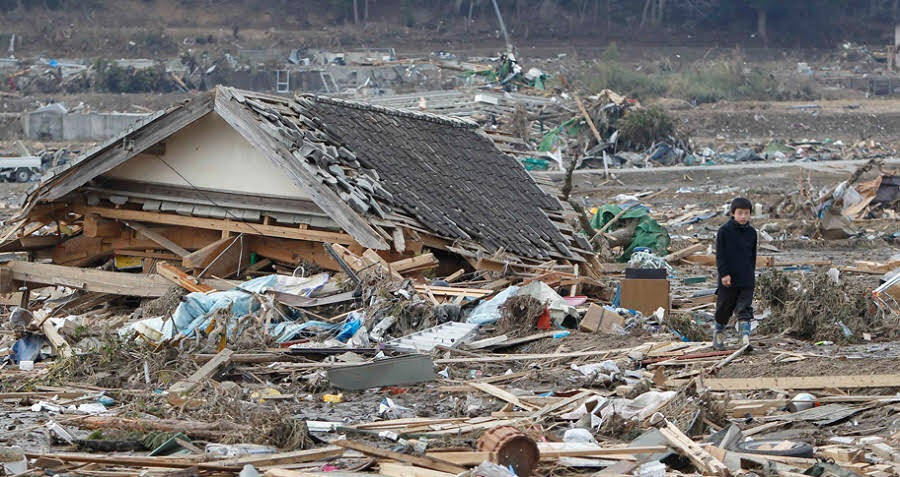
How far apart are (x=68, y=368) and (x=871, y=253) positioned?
51.4 ft

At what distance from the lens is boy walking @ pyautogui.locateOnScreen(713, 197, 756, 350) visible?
1009 centimetres

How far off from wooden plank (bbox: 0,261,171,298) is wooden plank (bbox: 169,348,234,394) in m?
3.36

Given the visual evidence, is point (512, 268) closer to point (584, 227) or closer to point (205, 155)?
point (205, 155)

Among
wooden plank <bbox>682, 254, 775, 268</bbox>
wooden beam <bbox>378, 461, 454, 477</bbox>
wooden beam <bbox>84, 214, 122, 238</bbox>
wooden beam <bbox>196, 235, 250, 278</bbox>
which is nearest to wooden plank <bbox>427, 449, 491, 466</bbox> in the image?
wooden beam <bbox>378, 461, 454, 477</bbox>

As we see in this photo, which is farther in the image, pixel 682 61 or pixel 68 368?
pixel 682 61

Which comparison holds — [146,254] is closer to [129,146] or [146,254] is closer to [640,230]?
[129,146]

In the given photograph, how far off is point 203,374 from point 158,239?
18.2 ft

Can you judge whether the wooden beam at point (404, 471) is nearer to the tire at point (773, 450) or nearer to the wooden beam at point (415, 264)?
the tire at point (773, 450)

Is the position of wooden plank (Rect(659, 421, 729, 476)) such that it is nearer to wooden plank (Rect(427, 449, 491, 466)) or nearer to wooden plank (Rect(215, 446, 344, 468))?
wooden plank (Rect(427, 449, 491, 466))

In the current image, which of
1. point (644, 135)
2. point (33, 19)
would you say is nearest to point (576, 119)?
point (644, 135)

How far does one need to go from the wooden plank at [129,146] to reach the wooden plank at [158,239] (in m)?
0.82

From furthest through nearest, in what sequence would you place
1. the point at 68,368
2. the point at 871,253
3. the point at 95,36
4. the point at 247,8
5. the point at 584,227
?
the point at 247,8 < the point at 95,36 < the point at 871,253 < the point at 584,227 < the point at 68,368

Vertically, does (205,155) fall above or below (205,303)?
above

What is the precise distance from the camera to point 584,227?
1962cm
